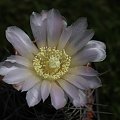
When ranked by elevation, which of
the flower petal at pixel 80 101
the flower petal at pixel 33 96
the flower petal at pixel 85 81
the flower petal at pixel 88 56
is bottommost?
the flower petal at pixel 80 101

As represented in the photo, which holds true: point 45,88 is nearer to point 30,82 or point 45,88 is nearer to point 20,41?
point 30,82

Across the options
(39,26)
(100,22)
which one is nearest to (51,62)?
(39,26)

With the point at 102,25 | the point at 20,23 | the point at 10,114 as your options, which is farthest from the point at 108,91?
the point at 10,114

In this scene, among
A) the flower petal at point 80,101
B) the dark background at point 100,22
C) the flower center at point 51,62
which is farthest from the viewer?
the dark background at point 100,22

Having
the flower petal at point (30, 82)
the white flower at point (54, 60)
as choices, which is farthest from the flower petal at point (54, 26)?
the flower petal at point (30, 82)

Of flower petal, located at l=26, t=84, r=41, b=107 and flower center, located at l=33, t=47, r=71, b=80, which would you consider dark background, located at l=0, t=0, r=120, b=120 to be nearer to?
flower center, located at l=33, t=47, r=71, b=80

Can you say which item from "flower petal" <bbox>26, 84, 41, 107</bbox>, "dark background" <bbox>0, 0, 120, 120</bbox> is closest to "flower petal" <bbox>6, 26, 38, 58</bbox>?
"flower petal" <bbox>26, 84, 41, 107</bbox>

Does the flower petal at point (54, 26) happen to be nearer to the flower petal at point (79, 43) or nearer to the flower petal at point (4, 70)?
the flower petal at point (79, 43)
